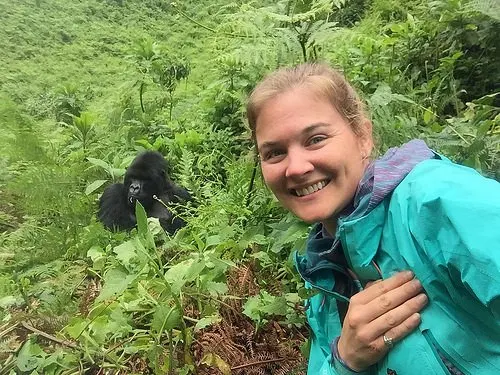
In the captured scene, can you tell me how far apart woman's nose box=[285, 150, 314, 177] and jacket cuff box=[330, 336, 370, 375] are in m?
0.37

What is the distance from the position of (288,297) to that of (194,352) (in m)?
0.38

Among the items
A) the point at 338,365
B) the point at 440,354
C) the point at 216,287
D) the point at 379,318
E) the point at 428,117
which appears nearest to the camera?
the point at 440,354

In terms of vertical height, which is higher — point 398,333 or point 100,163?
point 398,333

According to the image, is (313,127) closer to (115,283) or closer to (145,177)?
(115,283)

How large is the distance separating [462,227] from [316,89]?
566 mm

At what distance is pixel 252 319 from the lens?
219 centimetres

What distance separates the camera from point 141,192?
414 cm

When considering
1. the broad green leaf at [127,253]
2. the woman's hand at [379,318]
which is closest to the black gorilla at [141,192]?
the broad green leaf at [127,253]

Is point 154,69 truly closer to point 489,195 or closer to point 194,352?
point 194,352

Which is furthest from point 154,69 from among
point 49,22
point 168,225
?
point 49,22

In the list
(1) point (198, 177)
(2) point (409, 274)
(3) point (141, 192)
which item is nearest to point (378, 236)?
(2) point (409, 274)

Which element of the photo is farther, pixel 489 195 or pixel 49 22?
pixel 49 22

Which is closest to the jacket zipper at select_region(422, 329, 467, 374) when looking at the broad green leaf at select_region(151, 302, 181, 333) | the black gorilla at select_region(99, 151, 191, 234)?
the broad green leaf at select_region(151, 302, 181, 333)

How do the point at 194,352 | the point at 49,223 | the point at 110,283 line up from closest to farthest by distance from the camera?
1. the point at 110,283
2. the point at 194,352
3. the point at 49,223
